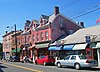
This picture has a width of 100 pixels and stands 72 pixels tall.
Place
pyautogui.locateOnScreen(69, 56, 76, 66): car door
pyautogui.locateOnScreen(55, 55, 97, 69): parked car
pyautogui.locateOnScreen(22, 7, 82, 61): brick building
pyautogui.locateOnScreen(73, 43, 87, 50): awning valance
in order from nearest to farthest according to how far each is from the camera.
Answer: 1. pyautogui.locateOnScreen(55, 55, 97, 69): parked car
2. pyautogui.locateOnScreen(69, 56, 76, 66): car door
3. pyautogui.locateOnScreen(73, 43, 87, 50): awning valance
4. pyautogui.locateOnScreen(22, 7, 82, 61): brick building

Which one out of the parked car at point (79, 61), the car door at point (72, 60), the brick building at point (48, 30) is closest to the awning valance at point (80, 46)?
the parked car at point (79, 61)

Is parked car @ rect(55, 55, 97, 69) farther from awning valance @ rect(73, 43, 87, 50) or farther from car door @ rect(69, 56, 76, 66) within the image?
awning valance @ rect(73, 43, 87, 50)

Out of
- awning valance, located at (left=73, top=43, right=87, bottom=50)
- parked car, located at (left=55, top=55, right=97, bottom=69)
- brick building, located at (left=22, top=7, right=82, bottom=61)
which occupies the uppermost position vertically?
brick building, located at (left=22, top=7, right=82, bottom=61)

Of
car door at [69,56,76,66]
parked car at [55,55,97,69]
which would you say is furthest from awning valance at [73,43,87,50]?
car door at [69,56,76,66]

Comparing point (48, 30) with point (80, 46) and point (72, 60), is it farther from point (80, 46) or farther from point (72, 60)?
point (72, 60)

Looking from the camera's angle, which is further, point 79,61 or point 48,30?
point 48,30

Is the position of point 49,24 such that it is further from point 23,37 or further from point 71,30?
point 23,37

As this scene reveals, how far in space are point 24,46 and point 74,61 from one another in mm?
32411

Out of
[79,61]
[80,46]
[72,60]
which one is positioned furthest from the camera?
[80,46]

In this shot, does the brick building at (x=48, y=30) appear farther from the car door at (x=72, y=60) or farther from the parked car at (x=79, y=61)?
the car door at (x=72, y=60)

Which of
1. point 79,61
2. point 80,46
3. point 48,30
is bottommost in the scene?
point 79,61

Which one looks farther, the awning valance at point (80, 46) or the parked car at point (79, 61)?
the awning valance at point (80, 46)

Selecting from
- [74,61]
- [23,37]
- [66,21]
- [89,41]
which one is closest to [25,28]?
[23,37]

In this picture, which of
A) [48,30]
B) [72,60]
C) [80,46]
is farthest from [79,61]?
[48,30]
